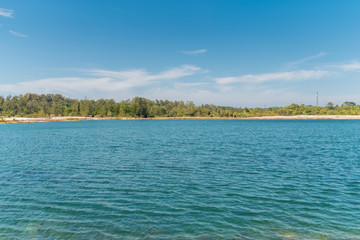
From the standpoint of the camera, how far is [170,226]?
15.8 meters

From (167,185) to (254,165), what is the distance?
48.6 feet

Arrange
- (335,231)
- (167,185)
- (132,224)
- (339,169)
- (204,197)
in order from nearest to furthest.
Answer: (335,231)
(132,224)
(204,197)
(167,185)
(339,169)

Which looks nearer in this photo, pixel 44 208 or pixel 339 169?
pixel 44 208

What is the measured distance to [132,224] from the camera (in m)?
16.0

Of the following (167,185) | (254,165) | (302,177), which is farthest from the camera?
(254,165)

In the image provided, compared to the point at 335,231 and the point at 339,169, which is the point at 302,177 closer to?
the point at 339,169

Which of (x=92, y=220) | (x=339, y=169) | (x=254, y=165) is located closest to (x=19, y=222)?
(x=92, y=220)

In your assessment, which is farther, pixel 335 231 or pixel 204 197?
pixel 204 197

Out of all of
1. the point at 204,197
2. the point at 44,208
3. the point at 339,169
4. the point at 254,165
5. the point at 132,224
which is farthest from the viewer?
the point at 254,165

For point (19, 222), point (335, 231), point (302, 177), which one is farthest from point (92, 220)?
point (302, 177)

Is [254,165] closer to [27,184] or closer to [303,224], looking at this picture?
[303,224]

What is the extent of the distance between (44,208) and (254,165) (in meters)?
26.1

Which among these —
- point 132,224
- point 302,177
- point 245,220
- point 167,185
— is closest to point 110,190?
point 167,185

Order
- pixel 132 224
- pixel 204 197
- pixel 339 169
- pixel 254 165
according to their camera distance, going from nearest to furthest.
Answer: pixel 132 224
pixel 204 197
pixel 339 169
pixel 254 165
